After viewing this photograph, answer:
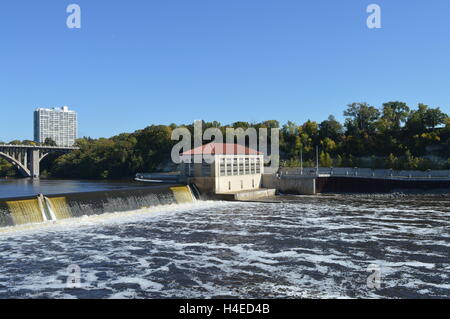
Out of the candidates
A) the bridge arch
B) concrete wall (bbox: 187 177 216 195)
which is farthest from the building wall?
the bridge arch

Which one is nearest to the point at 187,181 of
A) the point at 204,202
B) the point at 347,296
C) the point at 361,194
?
the point at 204,202

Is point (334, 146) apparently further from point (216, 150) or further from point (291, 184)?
point (216, 150)

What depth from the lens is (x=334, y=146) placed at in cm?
8281

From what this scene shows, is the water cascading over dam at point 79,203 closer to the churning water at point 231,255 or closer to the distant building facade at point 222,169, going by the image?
the churning water at point 231,255

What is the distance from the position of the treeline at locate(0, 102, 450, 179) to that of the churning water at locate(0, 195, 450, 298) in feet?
143

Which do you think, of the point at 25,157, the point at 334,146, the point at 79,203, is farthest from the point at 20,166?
the point at 79,203

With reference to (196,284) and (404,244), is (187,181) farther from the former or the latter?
(196,284)

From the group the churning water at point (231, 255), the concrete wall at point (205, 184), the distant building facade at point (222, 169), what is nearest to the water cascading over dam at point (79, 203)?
the churning water at point (231, 255)

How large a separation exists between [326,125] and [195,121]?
30022mm

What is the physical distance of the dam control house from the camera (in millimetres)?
44281

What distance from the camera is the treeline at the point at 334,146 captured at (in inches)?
2923

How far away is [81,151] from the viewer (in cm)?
10794

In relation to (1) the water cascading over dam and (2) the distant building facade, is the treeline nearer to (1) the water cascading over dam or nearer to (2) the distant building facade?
(2) the distant building facade

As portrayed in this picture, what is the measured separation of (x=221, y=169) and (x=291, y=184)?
1035 centimetres
